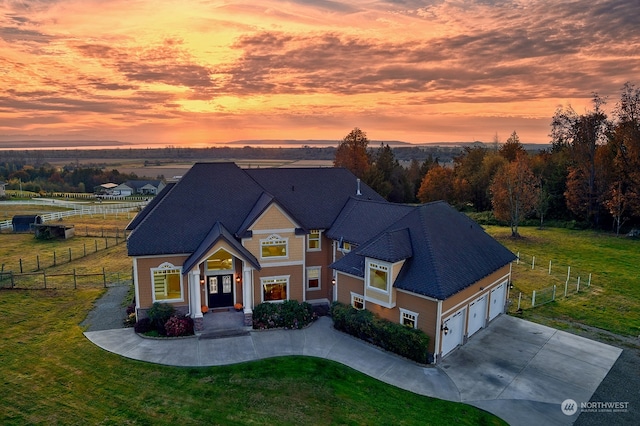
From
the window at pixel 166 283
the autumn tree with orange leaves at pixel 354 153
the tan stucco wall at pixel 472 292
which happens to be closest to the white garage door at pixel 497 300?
the tan stucco wall at pixel 472 292

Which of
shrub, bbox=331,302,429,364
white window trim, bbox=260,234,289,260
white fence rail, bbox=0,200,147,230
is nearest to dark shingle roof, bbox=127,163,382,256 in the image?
white window trim, bbox=260,234,289,260

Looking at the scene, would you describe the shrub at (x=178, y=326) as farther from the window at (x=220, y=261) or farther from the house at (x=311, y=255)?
the window at (x=220, y=261)

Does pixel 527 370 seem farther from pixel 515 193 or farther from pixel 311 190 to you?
pixel 515 193

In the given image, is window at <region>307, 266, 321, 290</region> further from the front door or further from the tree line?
the tree line

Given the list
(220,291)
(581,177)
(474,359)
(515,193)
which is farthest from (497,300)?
(581,177)

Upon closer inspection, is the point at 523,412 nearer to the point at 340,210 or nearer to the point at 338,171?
the point at 340,210
